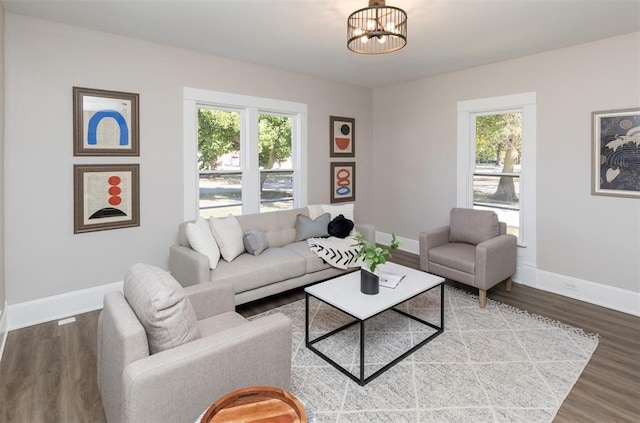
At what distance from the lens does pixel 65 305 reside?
→ 3.36m

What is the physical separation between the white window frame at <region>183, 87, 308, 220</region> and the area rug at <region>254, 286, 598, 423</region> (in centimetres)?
172

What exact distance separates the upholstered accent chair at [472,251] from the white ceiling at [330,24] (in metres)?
1.85

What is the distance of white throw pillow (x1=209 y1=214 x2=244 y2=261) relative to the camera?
11.5ft

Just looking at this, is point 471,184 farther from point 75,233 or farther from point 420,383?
point 75,233

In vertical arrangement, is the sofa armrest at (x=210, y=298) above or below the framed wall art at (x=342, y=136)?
below

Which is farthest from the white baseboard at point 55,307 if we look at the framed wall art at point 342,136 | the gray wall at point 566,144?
the gray wall at point 566,144

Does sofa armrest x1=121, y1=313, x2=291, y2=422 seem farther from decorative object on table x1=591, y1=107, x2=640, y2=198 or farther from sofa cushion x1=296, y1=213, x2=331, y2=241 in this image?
decorative object on table x1=591, y1=107, x2=640, y2=198

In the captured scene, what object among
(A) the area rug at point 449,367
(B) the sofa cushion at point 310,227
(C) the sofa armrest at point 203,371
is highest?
(B) the sofa cushion at point 310,227

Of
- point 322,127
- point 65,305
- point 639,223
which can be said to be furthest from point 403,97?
point 65,305

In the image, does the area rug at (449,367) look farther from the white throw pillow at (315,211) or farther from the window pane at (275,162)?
the window pane at (275,162)

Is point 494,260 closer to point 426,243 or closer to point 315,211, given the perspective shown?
point 426,243

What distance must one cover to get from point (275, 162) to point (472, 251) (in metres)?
2.72

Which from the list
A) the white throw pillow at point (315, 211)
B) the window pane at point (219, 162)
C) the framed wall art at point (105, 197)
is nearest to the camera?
the framed wall art at point (105, 197)

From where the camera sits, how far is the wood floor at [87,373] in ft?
6.82
